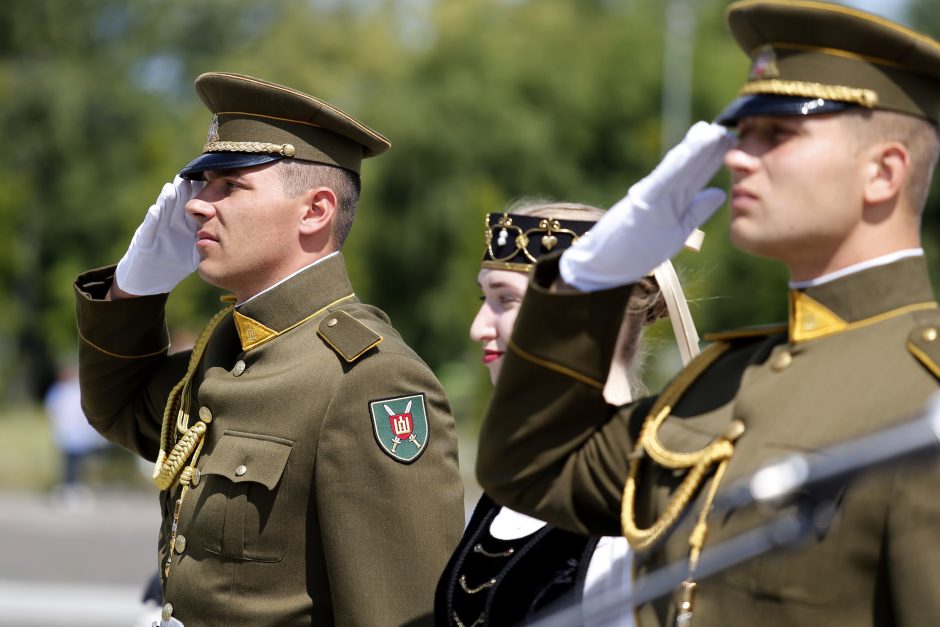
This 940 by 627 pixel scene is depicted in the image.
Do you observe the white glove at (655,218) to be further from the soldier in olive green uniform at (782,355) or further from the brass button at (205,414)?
the brass button at (205,414)

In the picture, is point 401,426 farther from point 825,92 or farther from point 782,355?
point 825,92

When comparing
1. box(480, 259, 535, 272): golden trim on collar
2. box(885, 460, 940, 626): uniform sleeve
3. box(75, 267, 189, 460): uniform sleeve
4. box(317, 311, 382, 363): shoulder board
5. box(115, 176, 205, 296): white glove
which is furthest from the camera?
box(75, 267, 189, 460): uniform sleeve

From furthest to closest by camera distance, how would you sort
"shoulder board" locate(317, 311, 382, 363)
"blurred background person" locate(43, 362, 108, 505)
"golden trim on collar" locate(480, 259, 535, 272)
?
"blurred background person" locate(43, 362, 108, 505) → "golden trim on collar" locate(480, 259, 535, 272) → "shoulder board" locate(317, 311, 382, 363)

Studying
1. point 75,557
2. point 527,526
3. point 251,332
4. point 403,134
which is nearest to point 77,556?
point 75,557

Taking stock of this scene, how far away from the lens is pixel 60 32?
30.8 m

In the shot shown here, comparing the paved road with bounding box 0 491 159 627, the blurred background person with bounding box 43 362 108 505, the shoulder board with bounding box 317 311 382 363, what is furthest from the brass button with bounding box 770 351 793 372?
the blurred background person with bounding box 43 362 108 505

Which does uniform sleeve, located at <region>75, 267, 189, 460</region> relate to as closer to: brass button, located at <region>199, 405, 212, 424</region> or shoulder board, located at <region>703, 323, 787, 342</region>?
brass button, located at <region>199, 405, 212, 424</region>

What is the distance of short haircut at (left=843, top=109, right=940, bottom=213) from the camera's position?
80.7 inches

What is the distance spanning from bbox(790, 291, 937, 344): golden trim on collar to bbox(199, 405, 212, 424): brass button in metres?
1.50

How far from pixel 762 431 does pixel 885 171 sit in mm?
419

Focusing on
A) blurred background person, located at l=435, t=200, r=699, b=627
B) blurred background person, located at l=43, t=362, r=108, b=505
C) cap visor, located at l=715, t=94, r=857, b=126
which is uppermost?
cap visor, located at l=715, t=94, r=857, b=126

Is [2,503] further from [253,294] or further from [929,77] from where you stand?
[929,77]

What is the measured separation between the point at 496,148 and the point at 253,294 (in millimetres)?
22486

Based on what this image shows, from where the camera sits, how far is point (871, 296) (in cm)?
207
